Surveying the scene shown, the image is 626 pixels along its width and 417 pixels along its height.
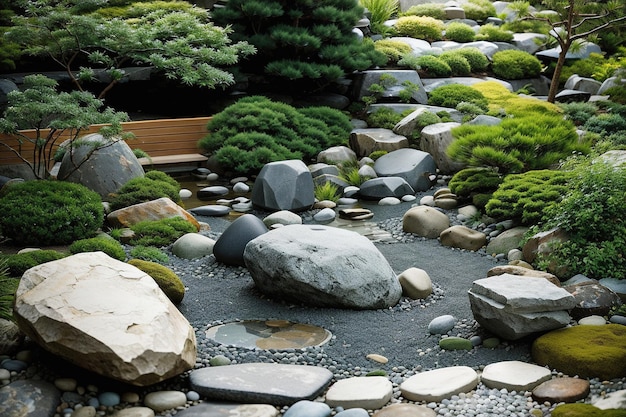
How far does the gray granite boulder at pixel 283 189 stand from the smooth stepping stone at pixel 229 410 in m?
5.20

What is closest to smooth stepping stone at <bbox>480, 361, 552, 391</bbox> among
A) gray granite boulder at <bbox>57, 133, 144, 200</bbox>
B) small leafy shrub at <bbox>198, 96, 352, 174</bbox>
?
gray granite boulder at <bbox>57, 133, 144, 200</bbox>

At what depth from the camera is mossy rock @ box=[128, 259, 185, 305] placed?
6160 millimetres

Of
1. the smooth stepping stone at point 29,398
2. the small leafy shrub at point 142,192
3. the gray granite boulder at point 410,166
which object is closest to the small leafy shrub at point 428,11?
the gray granite boulder at point 410,166

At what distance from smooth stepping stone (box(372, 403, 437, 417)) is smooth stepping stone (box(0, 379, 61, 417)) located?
80.5 inches

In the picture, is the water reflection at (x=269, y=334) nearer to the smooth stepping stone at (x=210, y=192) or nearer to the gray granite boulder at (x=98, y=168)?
the gray granite boulder at (x=98, y=168)

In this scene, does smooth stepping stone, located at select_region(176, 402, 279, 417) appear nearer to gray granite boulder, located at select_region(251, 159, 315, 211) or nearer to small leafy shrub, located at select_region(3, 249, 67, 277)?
small leafy shrub, located at select_region(3, 249, 67, 277)

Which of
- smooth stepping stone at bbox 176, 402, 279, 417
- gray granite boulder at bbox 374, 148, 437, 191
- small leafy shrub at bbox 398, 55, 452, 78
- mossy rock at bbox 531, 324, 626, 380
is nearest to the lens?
smooth stepping stone at bbox 176, 402, 279, 417

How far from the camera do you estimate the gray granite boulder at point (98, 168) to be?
30.2ft

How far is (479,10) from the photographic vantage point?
1992 centimetres

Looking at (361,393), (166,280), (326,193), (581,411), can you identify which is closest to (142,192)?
(326,193)

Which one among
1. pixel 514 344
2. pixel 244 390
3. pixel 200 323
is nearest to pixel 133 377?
pixel 244 390

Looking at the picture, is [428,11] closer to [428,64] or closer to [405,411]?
[428,64]

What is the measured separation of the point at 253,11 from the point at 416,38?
18.3ft

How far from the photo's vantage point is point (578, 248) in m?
6.68
